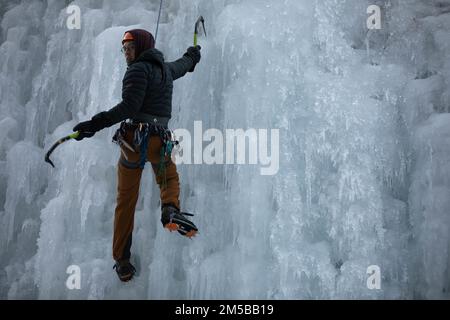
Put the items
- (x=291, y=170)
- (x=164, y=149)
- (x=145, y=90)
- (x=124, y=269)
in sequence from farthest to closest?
(x=291, y=170), (x=124, y=269), (x=164, y=149), (x=145, y=90)

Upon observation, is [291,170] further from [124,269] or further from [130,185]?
[124,269]

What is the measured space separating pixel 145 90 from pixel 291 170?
148 cm

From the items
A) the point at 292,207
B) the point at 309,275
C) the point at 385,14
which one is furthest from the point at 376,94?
the point at 309,275

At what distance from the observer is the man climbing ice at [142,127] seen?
2.55 meters

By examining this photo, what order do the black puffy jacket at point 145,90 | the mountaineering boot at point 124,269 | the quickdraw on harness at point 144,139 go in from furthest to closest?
the mountaineering boot at point 124,269 < the quickdraw on harness at point 144,139 < the black puffy jacket at point 145,90

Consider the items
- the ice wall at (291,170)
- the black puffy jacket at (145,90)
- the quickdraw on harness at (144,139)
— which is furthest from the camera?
the ice wall at (291,170)

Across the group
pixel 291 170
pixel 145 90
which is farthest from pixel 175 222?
pixel 291 170

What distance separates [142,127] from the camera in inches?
106

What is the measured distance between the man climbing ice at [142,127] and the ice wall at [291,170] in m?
0.83

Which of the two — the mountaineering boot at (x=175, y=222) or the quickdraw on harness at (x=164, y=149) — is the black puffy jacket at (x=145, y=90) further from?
the mountaineering boot at (x=175, y=222)

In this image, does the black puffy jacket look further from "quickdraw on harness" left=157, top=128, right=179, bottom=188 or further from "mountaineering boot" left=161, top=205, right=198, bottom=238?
"mountaineering boot" left=161, top=205, right=198, bottom=238

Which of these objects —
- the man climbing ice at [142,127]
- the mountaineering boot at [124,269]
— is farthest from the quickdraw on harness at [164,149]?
the mountaineering boot at [124,269]

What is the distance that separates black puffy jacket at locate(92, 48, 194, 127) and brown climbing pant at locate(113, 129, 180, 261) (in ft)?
0.59

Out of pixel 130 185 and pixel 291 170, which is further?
pixel 291 170
